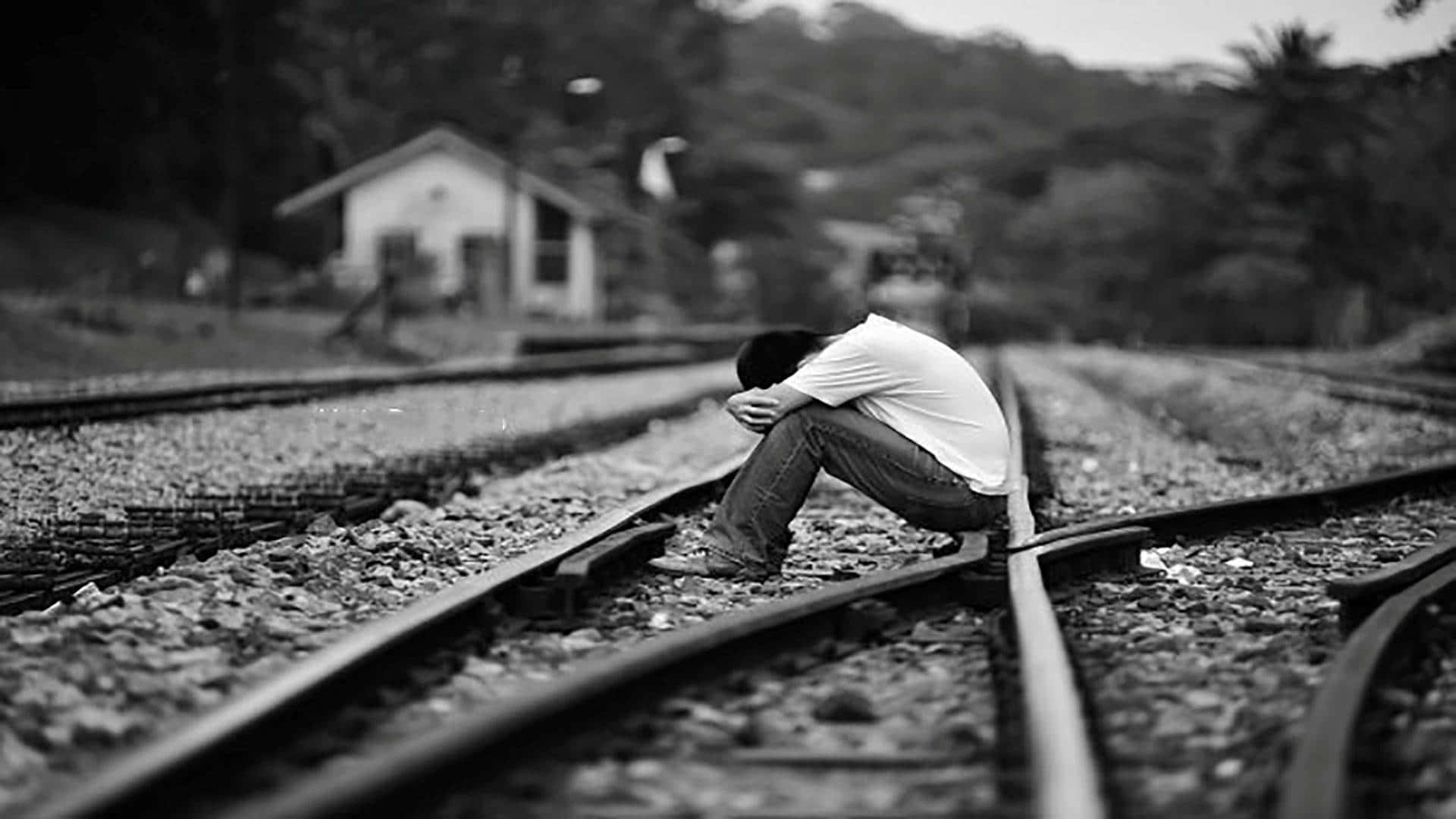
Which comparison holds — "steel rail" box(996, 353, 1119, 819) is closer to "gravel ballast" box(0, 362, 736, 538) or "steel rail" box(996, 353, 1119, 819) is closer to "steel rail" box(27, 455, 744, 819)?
"steel rail" box(27, 455, 744, 819)

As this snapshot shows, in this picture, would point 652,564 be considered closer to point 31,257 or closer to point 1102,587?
point 1102,587

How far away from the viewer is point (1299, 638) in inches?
197

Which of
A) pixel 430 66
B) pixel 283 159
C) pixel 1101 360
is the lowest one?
pixel 1101 360

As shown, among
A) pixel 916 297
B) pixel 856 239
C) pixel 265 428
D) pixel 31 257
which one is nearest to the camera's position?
pixel 265 428

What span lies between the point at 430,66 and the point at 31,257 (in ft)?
73.4

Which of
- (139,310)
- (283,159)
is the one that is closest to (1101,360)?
(139,310)

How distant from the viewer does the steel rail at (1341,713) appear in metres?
2.92

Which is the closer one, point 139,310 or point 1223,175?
point 139,310

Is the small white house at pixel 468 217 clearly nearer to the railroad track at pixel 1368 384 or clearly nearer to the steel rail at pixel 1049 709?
the railroad track at pixel 1368 384

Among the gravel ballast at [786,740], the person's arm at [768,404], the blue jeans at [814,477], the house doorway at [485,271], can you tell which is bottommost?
the gravel ballast at [786,740]

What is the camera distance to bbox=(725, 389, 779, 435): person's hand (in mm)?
6133

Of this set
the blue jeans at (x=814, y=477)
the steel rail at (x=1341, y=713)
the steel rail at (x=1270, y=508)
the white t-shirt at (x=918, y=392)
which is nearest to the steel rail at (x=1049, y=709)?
the steel rail at (x=1341, y=713)

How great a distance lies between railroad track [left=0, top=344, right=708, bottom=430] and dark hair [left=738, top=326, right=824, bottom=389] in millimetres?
5364

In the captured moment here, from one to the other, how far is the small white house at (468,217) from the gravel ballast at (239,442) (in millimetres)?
28293
